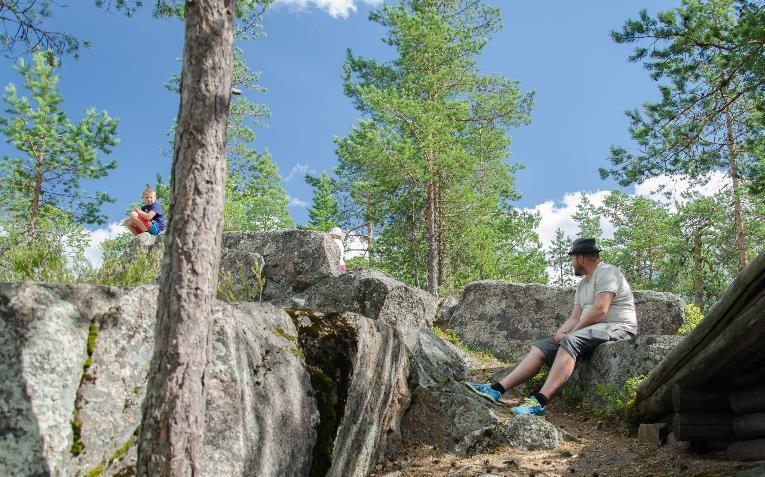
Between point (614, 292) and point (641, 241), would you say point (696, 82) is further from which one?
point (641, 241)

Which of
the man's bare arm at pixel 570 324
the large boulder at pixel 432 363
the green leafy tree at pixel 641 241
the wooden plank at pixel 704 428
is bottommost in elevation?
the wooden plank at pixel 704 428

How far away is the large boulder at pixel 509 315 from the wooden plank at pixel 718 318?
17.0 ft

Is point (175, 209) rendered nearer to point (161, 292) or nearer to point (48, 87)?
point (161, 292)

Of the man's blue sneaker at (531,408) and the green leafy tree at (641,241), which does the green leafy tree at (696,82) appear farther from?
the green leafy tree at (641,241)

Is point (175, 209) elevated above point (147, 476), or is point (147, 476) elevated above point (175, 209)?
point (175, 209)

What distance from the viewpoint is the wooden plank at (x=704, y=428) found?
4.91 meters

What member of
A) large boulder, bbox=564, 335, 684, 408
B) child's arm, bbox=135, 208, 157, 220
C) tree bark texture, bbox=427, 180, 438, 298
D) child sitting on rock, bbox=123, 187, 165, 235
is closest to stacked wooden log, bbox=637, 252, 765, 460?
large boulder, bbox=564, 335, 684, 408

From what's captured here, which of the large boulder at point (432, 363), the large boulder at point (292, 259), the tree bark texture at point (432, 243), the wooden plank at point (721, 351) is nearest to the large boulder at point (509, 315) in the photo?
the large boulder at point (432, 363)

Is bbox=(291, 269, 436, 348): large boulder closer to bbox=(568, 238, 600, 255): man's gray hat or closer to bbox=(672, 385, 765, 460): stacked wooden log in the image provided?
bbox=(568, 238, 600, 255): man's gray hat

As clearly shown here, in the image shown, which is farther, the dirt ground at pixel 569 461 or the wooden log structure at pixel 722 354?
the dirt ground at pixel 569 461

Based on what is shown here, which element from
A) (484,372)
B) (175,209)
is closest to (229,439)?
(175,209)

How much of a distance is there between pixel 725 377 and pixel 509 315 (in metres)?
6.25

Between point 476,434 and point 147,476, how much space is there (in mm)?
3438

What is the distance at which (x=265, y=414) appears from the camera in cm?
408
